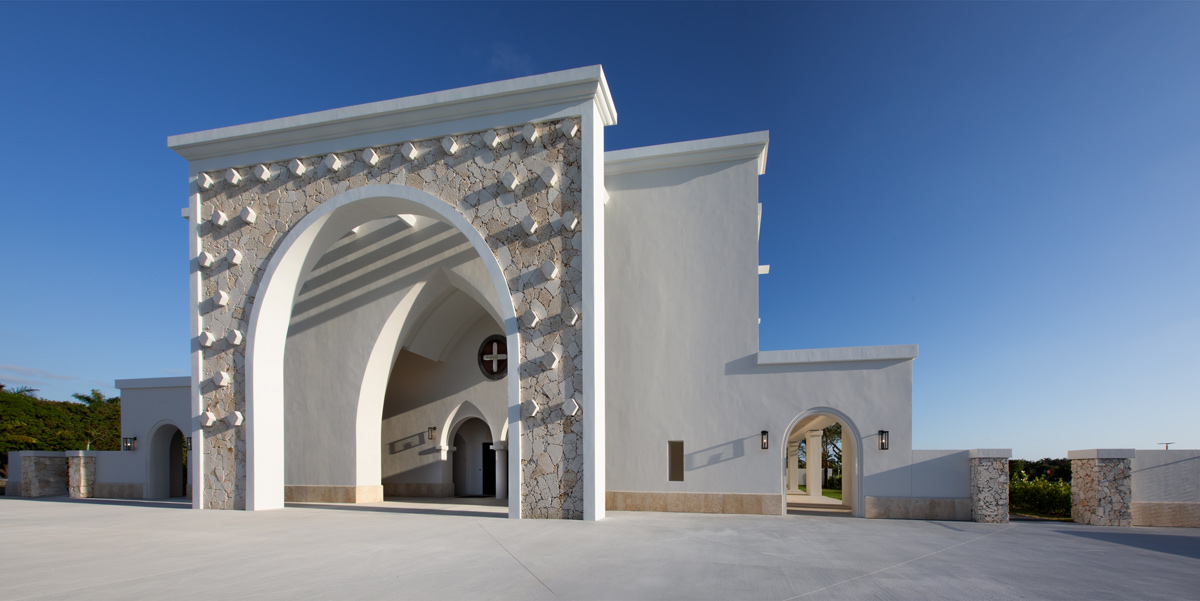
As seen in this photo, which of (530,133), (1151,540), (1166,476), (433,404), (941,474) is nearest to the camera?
(1151,540)

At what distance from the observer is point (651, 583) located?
5980mm

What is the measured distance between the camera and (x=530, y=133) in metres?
11.7

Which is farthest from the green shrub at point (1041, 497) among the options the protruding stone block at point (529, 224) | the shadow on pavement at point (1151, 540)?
the protruding stone block at point (529, 224)

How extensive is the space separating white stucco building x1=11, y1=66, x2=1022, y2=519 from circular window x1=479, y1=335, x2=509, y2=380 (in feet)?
9.16

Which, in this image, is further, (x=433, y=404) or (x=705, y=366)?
(x=433, y=404)

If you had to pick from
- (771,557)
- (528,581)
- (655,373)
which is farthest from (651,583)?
(655,373)

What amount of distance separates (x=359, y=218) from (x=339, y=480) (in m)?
6.02

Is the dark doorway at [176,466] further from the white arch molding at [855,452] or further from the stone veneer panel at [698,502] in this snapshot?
the white arch molding at [855,452]

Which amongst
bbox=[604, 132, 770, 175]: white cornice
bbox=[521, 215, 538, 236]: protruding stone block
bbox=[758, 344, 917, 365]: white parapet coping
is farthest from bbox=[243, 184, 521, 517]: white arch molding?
bbox=[758, 344, 917, 365]: white parapet coping

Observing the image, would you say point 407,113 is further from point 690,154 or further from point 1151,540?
point 1151,540

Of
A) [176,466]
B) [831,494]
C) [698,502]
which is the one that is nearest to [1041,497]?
[698,502]

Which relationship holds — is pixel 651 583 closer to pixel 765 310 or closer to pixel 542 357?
pixel 542 357

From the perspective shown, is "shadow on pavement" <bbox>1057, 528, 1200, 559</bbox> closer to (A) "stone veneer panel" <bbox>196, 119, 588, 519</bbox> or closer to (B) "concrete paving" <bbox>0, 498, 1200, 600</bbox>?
(B) "concrete paving" <bbox>0, 498, 1200, 600</bbox>

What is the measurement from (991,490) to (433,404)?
43.4ft
